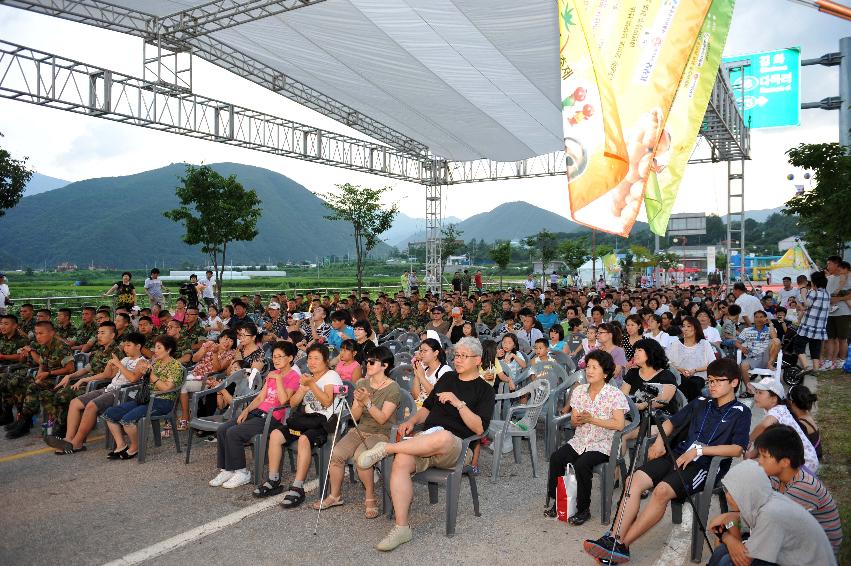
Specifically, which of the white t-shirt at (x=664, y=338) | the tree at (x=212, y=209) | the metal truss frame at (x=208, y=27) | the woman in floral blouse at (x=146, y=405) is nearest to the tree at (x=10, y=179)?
the tree at (x=212, y=209)

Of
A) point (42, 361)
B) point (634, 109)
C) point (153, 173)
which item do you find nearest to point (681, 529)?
point (634, 109)

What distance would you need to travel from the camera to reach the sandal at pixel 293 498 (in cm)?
432

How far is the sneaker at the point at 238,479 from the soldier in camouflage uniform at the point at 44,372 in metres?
2.50

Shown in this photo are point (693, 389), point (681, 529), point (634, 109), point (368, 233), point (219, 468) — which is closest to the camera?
point (681, 529)

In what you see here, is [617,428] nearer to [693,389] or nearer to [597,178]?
[597,178]

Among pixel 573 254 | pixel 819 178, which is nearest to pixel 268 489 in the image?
pixel 819 178

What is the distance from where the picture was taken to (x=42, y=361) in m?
6.46

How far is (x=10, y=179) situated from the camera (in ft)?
46.2

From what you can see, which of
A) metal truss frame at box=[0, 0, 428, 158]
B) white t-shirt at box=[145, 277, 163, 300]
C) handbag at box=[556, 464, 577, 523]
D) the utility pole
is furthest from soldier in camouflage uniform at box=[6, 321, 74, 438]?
the utility pole

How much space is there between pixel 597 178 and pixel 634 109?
123 centimetres

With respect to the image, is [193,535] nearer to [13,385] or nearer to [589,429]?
[589,429]

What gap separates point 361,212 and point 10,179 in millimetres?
9659

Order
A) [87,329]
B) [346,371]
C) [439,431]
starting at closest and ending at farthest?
[439,431]
[346,371]
[87,329]

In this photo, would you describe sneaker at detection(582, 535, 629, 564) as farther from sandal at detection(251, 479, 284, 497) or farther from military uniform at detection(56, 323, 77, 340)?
military uniform at detection(56, 323, 77, 340)
